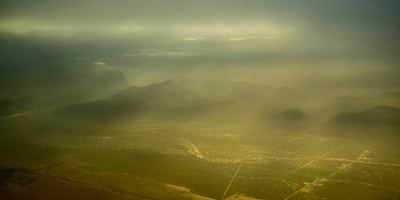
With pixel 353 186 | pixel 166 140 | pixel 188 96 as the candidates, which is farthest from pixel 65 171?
pixel 188 96

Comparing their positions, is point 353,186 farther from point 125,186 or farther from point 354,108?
point 354,108

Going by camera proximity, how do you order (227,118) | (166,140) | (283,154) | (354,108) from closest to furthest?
(283,154), (166,140), (227,118), (354,108)

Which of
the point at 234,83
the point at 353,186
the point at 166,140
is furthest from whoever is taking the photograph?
the point at 234,83

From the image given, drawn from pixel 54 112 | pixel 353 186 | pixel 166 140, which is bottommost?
pixel 353 186

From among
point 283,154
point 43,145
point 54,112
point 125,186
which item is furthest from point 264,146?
point 54,112

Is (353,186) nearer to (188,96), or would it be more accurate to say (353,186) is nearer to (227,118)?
(227,118)

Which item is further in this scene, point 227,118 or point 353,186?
point 227,118

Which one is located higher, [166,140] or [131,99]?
[131,99]
